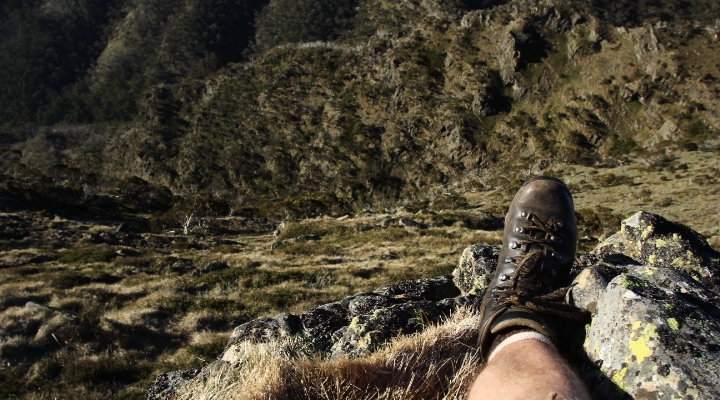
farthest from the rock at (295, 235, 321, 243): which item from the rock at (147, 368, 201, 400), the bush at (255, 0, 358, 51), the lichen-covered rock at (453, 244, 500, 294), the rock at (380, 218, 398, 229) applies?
the bush at (255, 0, 358, 51)

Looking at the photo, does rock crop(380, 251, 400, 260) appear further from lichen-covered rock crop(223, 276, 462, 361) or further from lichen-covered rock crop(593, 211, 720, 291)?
lichen-covered rock crop(223, 276, 462, 361)

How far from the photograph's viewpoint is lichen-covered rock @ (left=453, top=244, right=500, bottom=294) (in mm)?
4379

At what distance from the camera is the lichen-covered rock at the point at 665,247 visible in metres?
3.73

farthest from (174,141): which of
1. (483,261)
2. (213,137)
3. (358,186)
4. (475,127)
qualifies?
(483,261)

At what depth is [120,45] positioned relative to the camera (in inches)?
6211

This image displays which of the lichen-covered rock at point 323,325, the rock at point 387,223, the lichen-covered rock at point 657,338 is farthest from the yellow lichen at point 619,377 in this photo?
the rock at point 387,223

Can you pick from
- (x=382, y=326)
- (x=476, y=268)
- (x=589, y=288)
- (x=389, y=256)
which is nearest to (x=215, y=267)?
(x=389, y=256)

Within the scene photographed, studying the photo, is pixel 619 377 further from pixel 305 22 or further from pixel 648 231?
pixel 305 22

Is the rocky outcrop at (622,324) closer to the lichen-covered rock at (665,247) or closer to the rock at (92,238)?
the lichen-covered rock at (665,247)

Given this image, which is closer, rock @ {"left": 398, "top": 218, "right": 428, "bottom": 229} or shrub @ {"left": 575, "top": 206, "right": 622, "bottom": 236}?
rock @ {"left": 398, "top": 218, "right": 428, "bottom": 229}

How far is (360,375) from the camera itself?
2014mm

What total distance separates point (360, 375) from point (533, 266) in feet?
4.83

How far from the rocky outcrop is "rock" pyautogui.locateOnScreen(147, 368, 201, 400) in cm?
1

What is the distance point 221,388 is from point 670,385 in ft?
6.01
